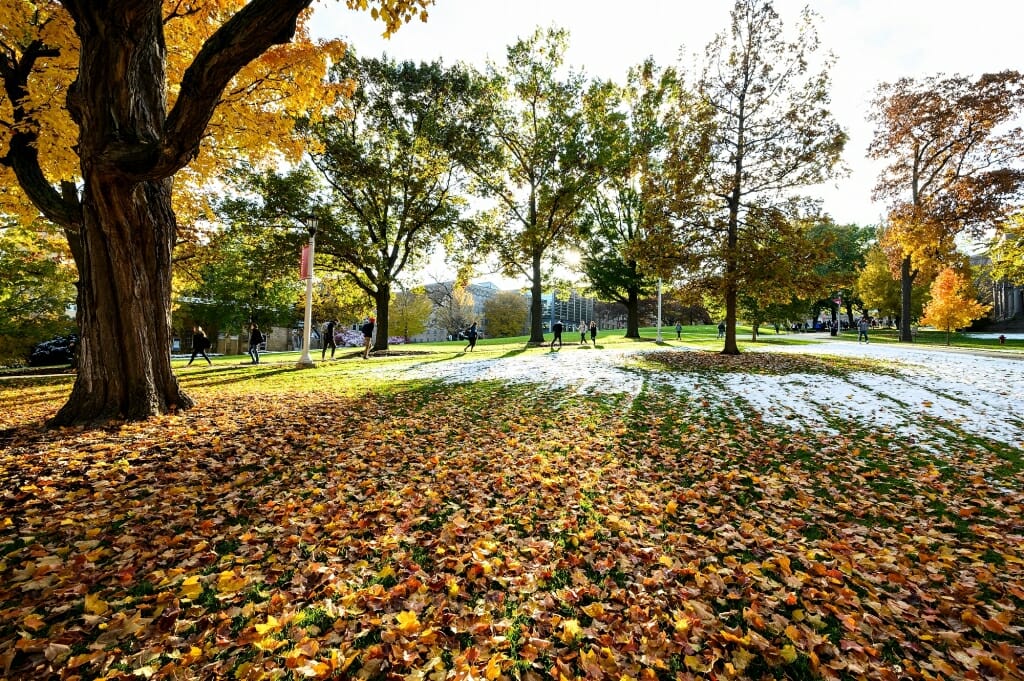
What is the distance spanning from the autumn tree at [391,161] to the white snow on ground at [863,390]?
11.2m

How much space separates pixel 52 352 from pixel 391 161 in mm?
21158

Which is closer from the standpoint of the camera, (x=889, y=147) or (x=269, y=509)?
(x=269, y=509)

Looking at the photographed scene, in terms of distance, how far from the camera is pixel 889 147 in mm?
27438

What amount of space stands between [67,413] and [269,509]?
16.3 ft

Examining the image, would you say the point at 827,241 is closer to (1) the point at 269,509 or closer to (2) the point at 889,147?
(1) the point at 269,509

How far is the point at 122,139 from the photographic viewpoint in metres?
5.45

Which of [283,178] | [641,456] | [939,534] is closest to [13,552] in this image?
[641,456]

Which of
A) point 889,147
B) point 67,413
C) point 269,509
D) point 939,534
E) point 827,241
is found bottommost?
→ point 939,534

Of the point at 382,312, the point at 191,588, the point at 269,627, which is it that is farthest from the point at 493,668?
the point at 382,312

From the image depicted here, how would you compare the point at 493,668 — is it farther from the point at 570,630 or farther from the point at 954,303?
the point at 954,303

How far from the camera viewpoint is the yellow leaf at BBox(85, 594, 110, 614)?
98.0 inches

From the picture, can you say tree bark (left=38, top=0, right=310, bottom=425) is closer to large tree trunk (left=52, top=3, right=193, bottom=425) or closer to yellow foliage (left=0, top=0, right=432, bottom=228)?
large tree trunk (left=52, top=3, right=193, bottom=425)

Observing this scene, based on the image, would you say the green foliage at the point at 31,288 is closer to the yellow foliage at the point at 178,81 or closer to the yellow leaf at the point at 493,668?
the yellow foliage at the point at 178,81

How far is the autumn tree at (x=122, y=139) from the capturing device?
5.17 meters
